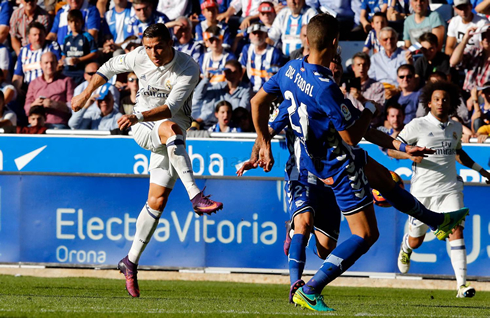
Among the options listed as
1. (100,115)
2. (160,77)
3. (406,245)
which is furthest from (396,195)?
(100,115)

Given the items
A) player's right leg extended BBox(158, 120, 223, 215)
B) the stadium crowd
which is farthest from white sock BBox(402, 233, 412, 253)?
player's right leg extended BBox(158, 120, 223, 215)

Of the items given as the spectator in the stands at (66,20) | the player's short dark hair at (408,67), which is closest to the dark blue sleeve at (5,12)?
the spectator in the stands at (66,20)

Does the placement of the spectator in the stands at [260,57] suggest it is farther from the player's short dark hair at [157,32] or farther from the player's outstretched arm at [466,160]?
the player's short dark hair at [157,32]

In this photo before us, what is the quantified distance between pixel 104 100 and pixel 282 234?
372 centimetres

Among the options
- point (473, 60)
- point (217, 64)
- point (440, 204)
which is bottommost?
point (440, 204)

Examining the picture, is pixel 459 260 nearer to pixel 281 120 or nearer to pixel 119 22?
pixel 281 120

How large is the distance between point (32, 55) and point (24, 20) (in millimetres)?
1648

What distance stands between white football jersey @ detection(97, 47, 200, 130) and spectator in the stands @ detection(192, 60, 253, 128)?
432 centimetres

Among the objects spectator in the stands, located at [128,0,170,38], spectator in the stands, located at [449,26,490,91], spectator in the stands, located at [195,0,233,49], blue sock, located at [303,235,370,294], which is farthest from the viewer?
spectator in the stands, located at [128,0,170,38]

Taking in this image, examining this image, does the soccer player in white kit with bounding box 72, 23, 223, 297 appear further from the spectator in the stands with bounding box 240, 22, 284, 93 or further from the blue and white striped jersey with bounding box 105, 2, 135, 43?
the blue and white striped jersey with bounding box 105, 2, 135, 43

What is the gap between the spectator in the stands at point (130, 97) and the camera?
13141mm

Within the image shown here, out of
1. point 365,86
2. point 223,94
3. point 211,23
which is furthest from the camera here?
point 211,23

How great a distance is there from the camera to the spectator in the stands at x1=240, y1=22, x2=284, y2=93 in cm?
1330

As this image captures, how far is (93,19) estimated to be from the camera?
49.7ft
